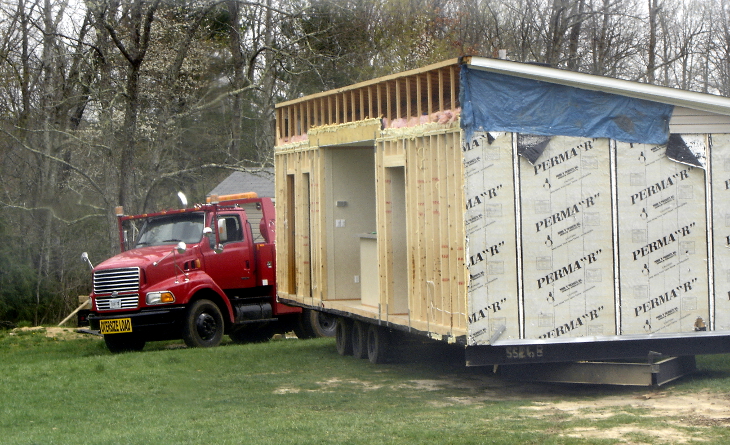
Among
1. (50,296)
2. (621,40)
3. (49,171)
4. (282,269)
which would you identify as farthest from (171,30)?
(621,40)

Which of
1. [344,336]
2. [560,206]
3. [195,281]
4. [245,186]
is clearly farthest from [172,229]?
[245,186]

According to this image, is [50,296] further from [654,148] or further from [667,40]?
[667,40]

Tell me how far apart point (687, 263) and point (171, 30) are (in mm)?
18343

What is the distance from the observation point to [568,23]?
31.3 meters

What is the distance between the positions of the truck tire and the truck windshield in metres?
2.89

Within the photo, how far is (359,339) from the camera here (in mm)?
13672

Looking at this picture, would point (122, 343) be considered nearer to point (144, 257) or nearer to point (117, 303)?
point (117, 303)

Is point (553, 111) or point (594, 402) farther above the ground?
point (553, 111)

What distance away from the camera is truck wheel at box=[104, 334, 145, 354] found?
16.4 m

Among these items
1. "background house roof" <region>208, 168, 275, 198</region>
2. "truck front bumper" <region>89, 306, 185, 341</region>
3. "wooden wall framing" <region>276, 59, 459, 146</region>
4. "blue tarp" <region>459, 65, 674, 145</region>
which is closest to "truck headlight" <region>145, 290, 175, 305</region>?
"truck front bumper" <region>89, 306, 185, 341</region>

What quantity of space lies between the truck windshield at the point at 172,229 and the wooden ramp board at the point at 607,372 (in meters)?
7.44

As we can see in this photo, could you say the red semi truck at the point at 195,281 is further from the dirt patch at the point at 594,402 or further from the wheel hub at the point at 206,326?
the dirt patch at the point at 594,402

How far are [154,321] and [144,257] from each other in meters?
1.12

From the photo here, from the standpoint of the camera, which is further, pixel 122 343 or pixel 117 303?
pixel 122 343
